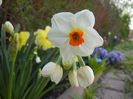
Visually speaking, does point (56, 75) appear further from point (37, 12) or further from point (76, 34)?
point (37, 12)

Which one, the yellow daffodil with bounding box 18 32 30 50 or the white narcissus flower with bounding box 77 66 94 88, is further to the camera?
the yellow daffodil with bounding box 18 32 30 50

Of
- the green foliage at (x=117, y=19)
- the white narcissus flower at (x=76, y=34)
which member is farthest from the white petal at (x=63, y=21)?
the green foliage at (x=117, y=19)

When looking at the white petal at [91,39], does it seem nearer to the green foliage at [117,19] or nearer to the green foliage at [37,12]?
the green foliage at [37,12]

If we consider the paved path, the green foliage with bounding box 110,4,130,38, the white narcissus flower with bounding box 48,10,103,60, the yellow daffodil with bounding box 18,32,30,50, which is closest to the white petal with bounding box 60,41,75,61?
the white narcissus flower with bounding box 48,10,103,60

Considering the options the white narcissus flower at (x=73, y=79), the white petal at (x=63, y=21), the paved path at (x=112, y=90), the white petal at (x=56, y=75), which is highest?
the white petal at (x=63, y=21)

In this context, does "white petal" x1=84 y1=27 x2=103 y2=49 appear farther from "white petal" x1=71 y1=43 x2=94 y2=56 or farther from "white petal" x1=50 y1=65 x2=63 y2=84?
"white petal" x1=50 y1=65 x2=63 y2=84

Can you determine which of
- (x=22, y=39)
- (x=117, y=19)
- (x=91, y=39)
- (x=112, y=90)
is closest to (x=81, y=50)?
(x=91, y=39)

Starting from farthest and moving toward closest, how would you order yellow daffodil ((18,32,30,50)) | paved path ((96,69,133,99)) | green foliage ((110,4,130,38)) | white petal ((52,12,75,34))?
green foliage ((110,4,130,38)) < paved path ((96,69,133,99)) < yellow daffodil ((18,32,30,50)) < white petal ((52,12,75,34))
